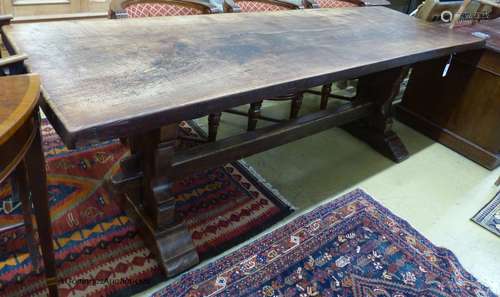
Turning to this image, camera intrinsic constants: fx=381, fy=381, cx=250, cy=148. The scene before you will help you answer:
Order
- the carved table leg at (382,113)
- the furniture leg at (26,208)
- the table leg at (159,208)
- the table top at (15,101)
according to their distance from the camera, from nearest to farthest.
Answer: the table top at (15,101), the furniture leg at (26,208), the table leg at (159,208), the carved table leg at (382,113)

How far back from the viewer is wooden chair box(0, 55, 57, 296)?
0.80 meters

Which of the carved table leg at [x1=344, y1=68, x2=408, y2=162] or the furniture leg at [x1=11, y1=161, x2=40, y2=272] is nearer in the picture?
the furniture leg at [x1=11, y1=161, x2=40, y2=272]

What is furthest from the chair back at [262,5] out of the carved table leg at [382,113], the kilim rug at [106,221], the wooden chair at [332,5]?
the kilim rug at [106,221]

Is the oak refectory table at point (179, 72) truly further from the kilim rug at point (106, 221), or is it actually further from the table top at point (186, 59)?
the kilim rug at point (106, 221)

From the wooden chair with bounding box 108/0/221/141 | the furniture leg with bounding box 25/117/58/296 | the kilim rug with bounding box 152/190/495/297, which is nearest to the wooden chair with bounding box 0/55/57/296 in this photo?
the furniture leg with bounding box 25/117/58/296

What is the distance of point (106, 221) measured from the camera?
169 cm

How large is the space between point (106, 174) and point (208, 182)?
20.7 inches

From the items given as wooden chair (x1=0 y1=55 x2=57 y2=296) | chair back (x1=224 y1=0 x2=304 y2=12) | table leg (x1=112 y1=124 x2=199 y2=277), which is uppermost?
chair back (x1=224 y1=0 x2=304 y2=12)

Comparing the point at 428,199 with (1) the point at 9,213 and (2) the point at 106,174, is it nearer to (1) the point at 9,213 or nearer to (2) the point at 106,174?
(2) the point at 106,174

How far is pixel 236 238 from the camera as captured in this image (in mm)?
1698

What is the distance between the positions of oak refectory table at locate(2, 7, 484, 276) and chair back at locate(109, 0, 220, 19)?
0.91ft

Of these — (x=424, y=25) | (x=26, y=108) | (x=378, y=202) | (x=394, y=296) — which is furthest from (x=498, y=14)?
(x=26, y=108)

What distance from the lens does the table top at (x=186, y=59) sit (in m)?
1.04

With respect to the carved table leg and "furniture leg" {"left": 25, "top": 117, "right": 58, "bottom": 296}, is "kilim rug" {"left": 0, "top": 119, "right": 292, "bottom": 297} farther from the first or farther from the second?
the carved table leg
